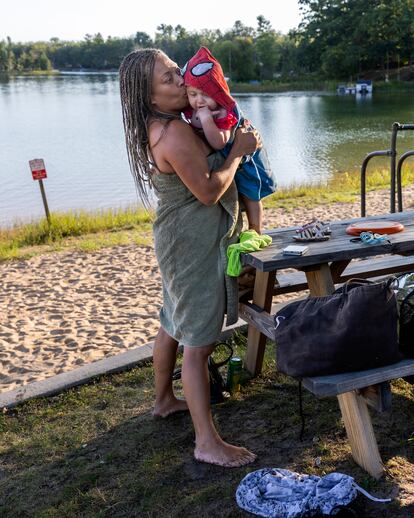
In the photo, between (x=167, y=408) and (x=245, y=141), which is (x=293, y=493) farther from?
(x=245, y=141)

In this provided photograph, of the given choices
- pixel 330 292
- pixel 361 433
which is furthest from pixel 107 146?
pixel 361 433

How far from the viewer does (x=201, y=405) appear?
2955mm

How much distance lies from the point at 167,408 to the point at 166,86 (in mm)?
1609

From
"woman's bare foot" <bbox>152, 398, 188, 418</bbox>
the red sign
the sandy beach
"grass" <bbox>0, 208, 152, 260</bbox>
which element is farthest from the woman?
the red sign

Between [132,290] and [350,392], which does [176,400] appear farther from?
[132,290]

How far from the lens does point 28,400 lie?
3.76 meters

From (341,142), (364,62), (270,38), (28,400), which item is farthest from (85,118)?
(270,38)

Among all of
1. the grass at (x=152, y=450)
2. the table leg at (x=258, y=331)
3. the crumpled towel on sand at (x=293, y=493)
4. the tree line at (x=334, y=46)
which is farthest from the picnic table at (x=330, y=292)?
the tree line at (x=334, y=46)

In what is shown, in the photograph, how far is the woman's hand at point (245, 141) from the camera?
9.63 feet

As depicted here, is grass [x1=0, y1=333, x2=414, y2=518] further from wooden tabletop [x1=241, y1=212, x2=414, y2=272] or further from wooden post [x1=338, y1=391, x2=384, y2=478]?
wooden tabletop [x1=241, y1=212, x2=414, y2=272]

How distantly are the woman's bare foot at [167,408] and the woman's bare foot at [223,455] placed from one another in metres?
0.47

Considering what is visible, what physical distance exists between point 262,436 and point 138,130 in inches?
59.7

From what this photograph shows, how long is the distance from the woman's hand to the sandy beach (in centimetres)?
212

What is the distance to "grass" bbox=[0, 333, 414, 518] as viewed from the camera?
106 inches
